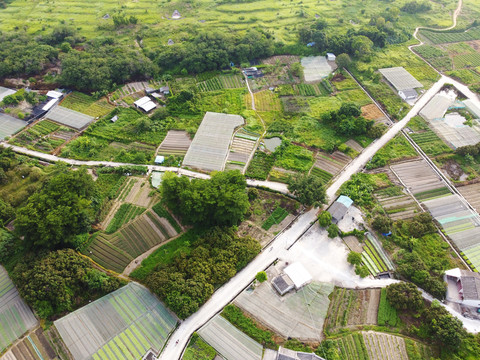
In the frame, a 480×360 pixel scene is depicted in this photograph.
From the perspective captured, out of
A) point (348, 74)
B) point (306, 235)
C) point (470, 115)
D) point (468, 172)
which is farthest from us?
point (348, 74)

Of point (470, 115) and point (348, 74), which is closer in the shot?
point (470, 115)

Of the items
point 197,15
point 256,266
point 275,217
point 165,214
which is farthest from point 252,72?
point 256,266

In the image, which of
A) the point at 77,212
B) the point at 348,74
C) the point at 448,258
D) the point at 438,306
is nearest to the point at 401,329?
the point at 438,306

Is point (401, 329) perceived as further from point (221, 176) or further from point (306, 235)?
point (221, 176)

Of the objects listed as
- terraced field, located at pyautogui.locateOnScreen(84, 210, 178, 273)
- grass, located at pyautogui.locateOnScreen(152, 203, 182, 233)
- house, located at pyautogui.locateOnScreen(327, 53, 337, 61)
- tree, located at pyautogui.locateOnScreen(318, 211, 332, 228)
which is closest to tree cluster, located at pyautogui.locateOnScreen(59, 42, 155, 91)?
grass, located at pyautogui.locateOnScreen(152, 203, 182, 233)

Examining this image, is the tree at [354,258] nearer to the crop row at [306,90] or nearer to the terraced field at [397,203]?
the terraced field at [397,203]

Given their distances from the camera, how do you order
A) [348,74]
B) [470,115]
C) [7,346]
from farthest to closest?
[348,74] < [470,115] < [7,346]

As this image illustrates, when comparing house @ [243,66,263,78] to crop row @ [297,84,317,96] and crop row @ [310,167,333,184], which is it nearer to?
crop row @ [297,84,317,96]
